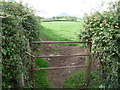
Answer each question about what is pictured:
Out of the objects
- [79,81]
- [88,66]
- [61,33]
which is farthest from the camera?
[61,33]

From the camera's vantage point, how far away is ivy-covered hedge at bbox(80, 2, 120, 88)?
2525 mm

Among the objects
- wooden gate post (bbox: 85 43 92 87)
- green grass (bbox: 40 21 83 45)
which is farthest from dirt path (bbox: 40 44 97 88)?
green grass (bbox: 40 21 83 45)

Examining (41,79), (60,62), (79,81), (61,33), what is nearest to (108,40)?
(79,81)

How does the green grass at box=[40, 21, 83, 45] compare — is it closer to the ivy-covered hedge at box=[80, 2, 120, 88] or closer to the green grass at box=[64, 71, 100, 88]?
the green grass at box=[64, 71, 100, 88]

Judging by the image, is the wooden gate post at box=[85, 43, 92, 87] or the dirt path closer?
the wooden gate post at box=[85, 43, 92, 87]

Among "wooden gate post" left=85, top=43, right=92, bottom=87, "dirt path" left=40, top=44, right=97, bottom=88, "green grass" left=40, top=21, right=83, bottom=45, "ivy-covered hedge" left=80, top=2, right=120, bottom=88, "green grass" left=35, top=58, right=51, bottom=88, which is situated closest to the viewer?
"ivy-covered hedge" left=80, top=2, right=120, bottom=88

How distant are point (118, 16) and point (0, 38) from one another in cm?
232

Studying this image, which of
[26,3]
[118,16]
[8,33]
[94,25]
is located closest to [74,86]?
[94,25]

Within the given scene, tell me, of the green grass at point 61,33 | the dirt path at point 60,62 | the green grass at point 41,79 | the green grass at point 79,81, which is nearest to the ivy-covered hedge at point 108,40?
the green grass at point 79,81

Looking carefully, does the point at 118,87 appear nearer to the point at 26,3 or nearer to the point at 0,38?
the point at 0,38

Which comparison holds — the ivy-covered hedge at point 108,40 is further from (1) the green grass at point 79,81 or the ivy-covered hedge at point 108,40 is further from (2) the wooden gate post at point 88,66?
(1) the green grass at point 79,81

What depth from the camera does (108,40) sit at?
2.54 metres

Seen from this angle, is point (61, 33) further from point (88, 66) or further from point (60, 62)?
point (88, 66)

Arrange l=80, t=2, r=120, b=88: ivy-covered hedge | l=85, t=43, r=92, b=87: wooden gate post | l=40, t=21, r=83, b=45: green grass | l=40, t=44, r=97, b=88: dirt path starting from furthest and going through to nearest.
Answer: l=40, t=21, r=83, b=45: green grass
l=40, t=44, r=97, b=88: dirt path
l=85, t=43, r=92, b=87: wooden gate post
l=80, t=2, r=120, b=88: ivy-covered hedge
